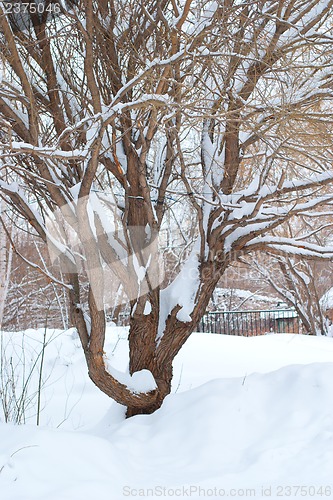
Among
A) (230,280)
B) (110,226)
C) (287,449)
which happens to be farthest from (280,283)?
(287,449)

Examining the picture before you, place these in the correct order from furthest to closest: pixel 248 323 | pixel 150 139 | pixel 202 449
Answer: pixel 248 323 → pixel 150 139 → pixel 202 449

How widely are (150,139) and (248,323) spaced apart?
11.2m

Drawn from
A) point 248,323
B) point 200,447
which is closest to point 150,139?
point 200,447

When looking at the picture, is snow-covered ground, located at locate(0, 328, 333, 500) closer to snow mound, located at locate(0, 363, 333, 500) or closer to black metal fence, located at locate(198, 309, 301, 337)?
snow mound, located at locate(0, 363, 333, 500)

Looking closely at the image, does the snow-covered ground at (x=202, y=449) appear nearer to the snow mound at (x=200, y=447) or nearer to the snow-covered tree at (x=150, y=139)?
the snow mound at (x=200, y=447)

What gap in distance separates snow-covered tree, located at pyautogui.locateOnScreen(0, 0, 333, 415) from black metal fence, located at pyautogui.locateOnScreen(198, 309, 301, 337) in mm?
9533

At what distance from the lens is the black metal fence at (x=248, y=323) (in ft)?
46.1

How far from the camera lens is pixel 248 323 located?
1434 centimetres

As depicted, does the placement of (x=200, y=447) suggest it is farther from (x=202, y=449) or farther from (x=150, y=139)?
(x=150, y=139)

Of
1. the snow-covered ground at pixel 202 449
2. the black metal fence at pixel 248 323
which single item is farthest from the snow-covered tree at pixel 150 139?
the black metal fence at pixel 248 323

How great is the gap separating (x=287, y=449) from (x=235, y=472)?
0.34 meters

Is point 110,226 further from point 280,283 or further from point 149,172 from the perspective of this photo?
point 280,283

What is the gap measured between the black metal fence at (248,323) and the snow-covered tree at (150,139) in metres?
9.53

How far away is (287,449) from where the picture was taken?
2.82 meters
